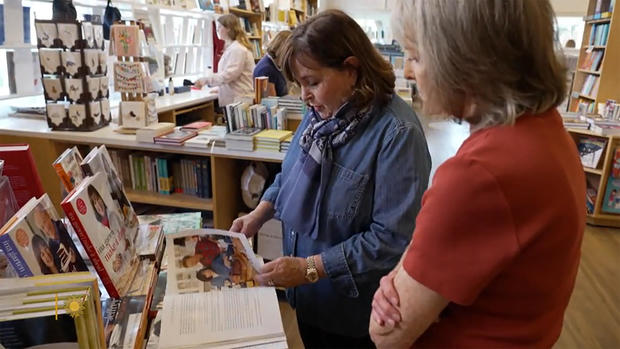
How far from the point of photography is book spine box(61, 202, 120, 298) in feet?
3.10

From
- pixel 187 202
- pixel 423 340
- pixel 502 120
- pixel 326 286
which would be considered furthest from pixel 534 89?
pixel 187 202

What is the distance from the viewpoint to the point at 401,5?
2.35 feet

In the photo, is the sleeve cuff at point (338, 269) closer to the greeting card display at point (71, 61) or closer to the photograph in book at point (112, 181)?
the photograph in book at point (112, 181)

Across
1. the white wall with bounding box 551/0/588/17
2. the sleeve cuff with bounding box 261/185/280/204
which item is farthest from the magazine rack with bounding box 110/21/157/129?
the white wall with bounding box 551/0/588/17

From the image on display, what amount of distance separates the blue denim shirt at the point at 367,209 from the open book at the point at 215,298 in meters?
0.23

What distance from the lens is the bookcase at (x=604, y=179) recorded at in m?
3.87

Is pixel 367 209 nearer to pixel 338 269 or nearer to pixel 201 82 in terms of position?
pixel 338 269

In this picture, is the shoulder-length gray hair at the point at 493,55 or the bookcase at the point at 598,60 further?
the bookcase at the point at 598,60

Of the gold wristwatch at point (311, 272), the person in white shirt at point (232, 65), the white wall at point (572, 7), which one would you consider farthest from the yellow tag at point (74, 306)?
the white wall at point (572, 7)

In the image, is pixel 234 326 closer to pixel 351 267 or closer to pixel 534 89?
pixel 351 267

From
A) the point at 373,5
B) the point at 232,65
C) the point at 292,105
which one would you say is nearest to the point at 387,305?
the point at 292,105

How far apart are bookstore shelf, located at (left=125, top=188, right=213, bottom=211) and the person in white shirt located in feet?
6.89

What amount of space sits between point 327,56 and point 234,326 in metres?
0.73

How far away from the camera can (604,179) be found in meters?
3.90
